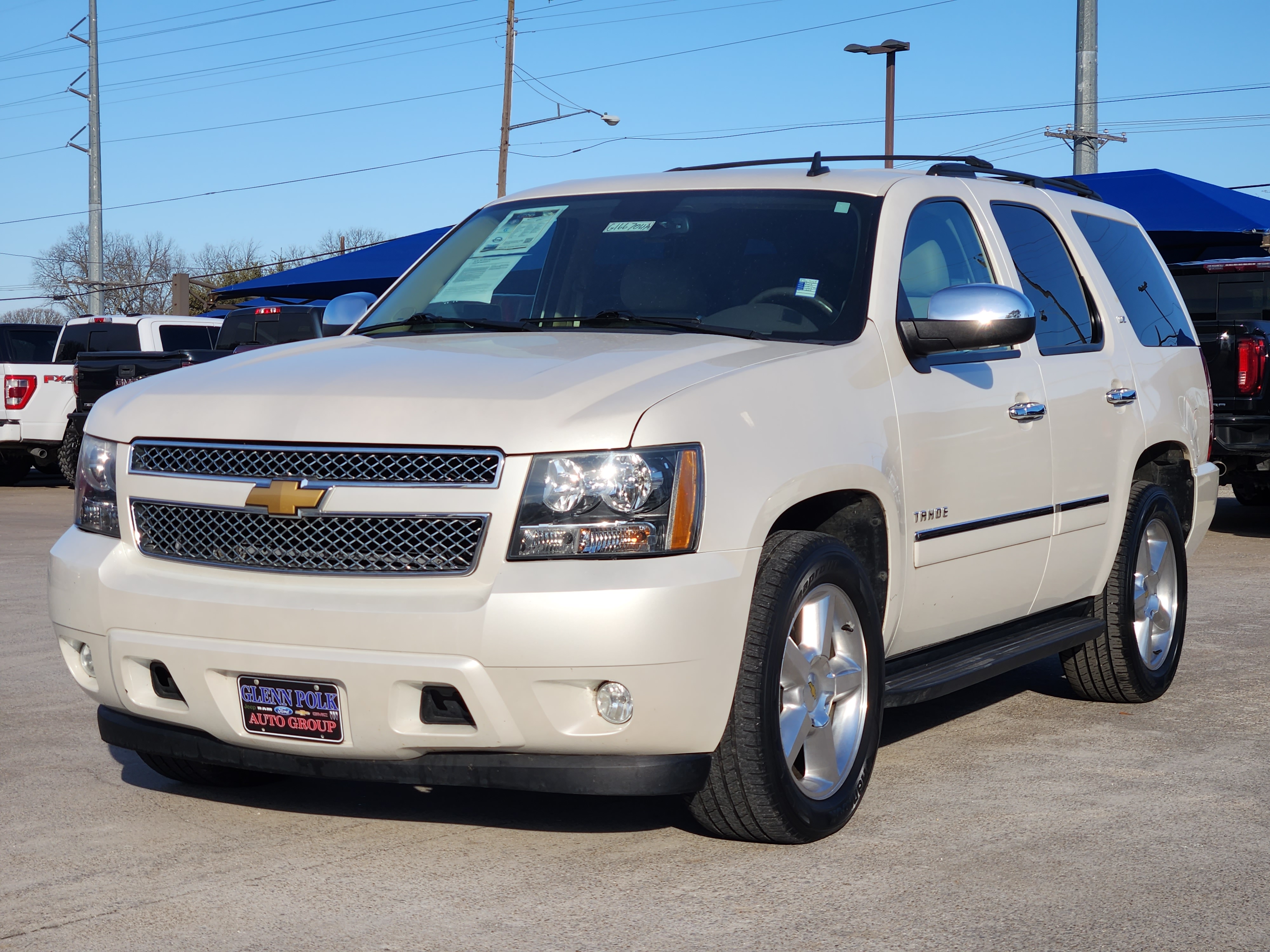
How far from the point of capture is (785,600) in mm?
4008

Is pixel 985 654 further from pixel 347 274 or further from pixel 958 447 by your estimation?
pixel 347 274

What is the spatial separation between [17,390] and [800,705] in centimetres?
1655

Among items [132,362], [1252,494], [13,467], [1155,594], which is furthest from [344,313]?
[13,467]

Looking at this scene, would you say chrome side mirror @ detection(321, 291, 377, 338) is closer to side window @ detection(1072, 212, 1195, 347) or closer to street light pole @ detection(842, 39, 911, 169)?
side window @ detection(1072, 212, 1195, 347)

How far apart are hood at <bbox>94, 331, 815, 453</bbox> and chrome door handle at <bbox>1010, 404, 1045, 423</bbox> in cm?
104

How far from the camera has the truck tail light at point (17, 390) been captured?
18719 mm

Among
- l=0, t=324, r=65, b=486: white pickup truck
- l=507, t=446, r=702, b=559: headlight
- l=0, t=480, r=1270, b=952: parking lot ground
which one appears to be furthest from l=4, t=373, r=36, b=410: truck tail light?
l=507, t=446, r=702, b=559: headlight

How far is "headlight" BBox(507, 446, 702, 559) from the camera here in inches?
146

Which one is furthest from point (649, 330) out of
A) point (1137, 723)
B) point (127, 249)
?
point (127, 249)

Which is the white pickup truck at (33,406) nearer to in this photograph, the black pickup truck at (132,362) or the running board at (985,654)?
the black pickup truck at (132,362)

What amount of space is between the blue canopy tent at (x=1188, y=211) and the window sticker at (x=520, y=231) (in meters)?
14.3

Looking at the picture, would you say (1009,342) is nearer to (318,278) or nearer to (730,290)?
(730,290)

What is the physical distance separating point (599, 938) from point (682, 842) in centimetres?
78

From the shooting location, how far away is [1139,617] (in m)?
6.28
